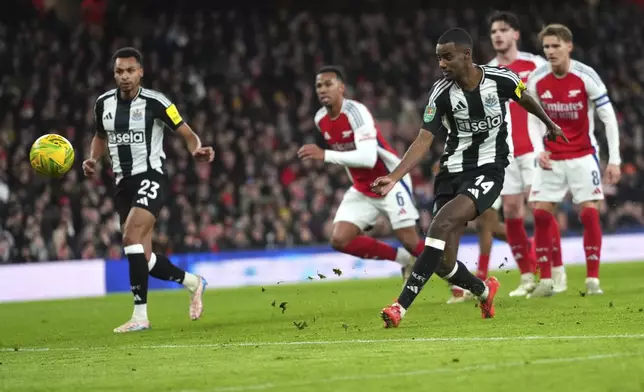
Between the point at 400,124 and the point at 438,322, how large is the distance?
52.3ft

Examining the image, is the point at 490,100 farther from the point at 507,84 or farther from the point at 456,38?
the point at 456,38

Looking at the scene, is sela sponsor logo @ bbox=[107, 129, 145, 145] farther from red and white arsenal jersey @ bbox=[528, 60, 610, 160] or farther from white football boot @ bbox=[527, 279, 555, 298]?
white football boot @ bbox=[527, 279, 555, 298]

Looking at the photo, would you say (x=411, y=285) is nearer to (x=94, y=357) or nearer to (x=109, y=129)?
(x=94, y=357)

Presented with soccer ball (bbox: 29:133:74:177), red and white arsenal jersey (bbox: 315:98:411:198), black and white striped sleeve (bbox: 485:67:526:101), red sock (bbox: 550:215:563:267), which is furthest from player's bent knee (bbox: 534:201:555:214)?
soccer ball (bbox: 29:133:74:177)

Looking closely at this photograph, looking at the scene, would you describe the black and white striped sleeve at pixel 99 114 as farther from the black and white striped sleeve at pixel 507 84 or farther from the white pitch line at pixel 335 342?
the black and white striped sleeve at pixel 507 84

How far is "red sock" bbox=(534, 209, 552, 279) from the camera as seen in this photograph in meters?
11.6

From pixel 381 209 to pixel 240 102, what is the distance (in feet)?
42.3

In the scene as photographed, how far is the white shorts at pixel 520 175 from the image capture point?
482 inches

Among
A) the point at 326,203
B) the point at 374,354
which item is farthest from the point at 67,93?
the point at 374,354

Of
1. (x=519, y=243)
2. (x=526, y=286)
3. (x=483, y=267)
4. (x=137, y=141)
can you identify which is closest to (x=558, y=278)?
(x=526, y=286)

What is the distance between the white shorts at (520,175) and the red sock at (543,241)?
2.14 feet

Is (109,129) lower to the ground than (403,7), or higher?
lower

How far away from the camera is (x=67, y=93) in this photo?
912 inches

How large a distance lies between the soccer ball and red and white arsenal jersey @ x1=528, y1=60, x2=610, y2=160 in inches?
181
